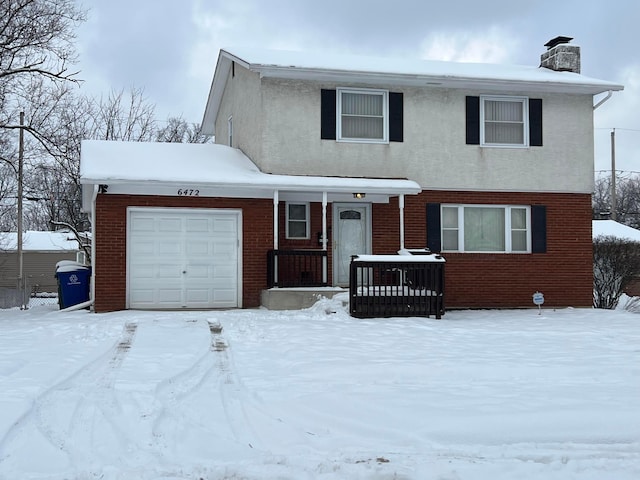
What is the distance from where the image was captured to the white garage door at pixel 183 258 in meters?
14.7

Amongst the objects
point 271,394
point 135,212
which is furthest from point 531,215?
point 271,394

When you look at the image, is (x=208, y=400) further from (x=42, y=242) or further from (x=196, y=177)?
(x=42, y=242)

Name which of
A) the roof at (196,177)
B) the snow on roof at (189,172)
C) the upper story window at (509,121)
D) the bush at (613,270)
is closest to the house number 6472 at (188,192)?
the roof at (196,177)

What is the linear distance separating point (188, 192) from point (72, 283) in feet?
12.2

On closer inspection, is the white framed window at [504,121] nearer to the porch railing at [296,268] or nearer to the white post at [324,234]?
the white post at [324,234]

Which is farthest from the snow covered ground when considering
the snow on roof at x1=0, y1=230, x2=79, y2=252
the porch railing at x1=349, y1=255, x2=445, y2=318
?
the snow on roof at x1=0, y1=230, x2=79, y2=252

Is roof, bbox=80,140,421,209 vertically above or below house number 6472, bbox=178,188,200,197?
above

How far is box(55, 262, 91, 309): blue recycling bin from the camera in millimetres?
15688

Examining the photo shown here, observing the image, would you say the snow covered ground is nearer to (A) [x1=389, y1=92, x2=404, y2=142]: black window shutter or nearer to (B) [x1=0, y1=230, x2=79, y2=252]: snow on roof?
(A) [x1=389, y1=92, x2=404, y2=142]: black window shutter

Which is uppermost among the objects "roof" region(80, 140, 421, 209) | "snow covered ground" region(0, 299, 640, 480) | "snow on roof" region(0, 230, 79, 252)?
"roof" region(80, 140, 421, 209)

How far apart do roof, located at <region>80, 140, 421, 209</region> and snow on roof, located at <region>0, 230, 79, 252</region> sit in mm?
26604

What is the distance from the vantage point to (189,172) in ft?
48.7

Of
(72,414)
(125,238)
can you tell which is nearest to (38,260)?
(125,238)

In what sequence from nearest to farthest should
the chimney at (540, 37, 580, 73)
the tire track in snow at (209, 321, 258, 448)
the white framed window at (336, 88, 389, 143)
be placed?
the tire track in snow at (209, 321, 258, 448)
the white framed window at (336, 88, 389, 143)
the chimney at (540, 37, 580, 73)
